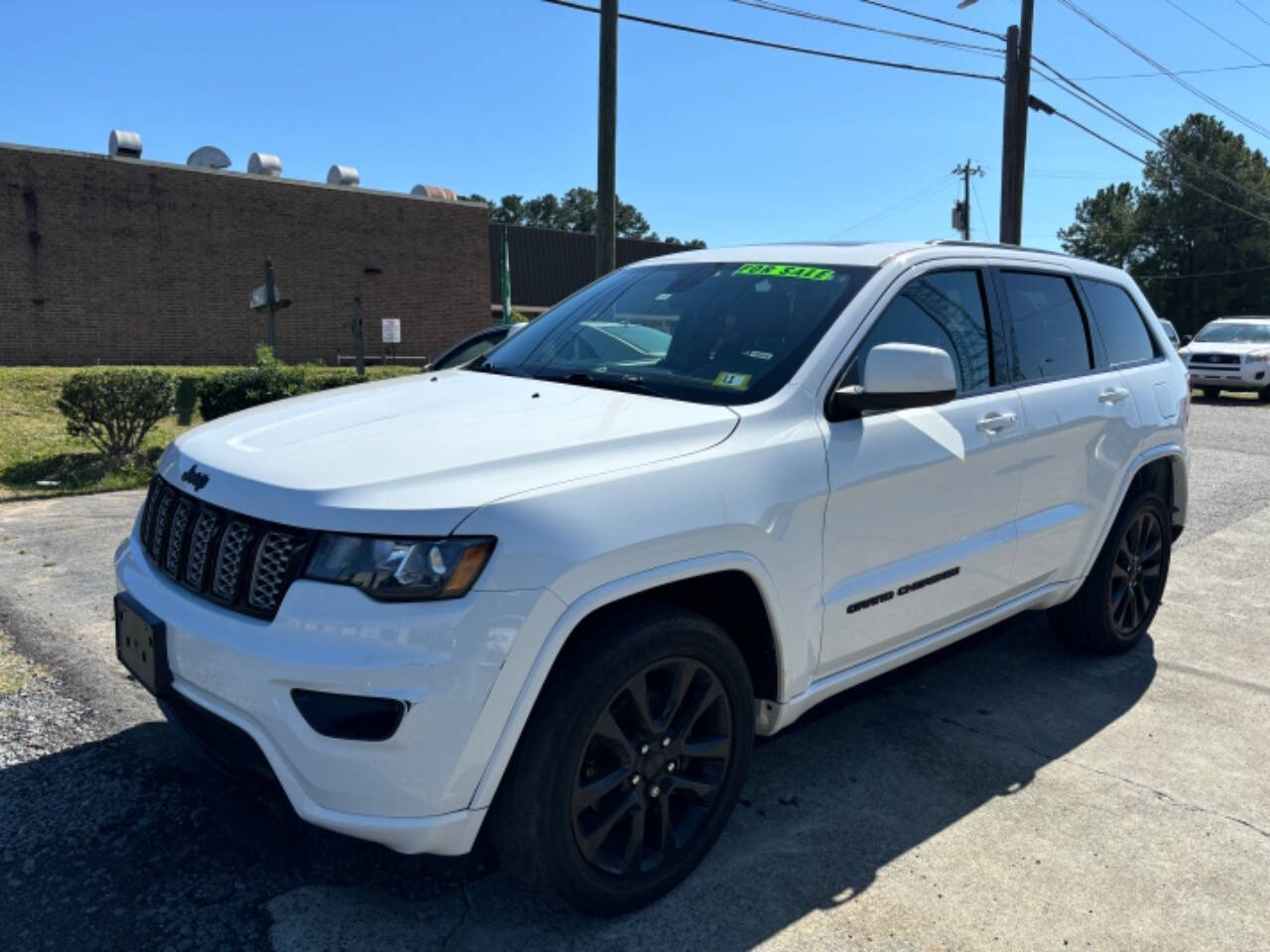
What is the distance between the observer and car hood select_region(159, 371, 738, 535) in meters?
2.33

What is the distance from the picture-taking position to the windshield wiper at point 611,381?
3152 mm

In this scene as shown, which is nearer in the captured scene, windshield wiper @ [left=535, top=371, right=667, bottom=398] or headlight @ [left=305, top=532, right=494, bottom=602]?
headlight @ [left=305, top=532, right=494, bottom=602]

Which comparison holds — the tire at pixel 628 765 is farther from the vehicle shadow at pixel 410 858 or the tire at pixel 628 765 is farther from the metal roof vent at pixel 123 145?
the metal roof vent at pixel 123 145

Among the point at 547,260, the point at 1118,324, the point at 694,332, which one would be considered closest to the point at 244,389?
the point at 694,332

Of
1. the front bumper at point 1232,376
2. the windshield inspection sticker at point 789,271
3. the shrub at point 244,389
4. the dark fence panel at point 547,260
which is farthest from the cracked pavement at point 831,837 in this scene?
the dark fence panel at point 547,260

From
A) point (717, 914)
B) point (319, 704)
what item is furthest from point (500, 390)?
point (717, 914)

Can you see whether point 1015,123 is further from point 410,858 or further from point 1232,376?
point 410,858

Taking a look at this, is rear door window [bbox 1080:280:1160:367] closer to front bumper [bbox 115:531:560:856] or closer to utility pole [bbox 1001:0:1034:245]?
front bumper [bbox 115:531:560:856]

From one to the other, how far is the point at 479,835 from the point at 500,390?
1.40m

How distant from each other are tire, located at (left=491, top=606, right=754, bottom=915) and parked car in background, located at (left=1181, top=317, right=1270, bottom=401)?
18975mm

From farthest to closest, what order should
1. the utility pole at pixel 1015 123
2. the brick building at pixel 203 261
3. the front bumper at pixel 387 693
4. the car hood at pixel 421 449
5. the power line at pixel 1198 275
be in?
the power line at pixel 1198 275
the brick building at pixel 203 261
the utility pole at pixel 1015 123
the car hood at pixel 421 449
the front bumper at pixel 387 693

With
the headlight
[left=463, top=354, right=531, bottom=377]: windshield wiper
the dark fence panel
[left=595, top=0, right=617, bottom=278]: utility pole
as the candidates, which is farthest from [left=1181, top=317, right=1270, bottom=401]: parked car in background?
the headlight

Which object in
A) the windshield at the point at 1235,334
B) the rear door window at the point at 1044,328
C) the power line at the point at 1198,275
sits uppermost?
the power line at the point at 1198,275

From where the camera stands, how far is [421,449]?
2576 millimetres
